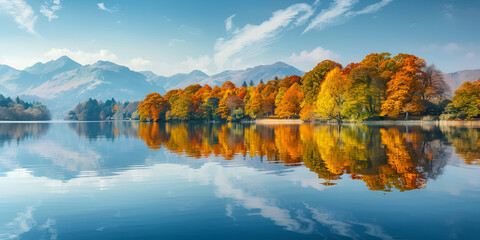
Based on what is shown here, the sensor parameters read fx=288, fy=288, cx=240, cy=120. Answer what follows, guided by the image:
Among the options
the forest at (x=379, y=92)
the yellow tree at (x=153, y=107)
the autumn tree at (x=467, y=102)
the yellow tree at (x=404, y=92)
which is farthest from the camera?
the yellow tree at (x=153, y=107)

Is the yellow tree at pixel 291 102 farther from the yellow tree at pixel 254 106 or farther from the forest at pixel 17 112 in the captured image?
the forest at pixel 17 112

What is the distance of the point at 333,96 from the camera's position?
7175 cm

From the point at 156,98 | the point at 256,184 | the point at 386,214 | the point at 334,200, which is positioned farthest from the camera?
the point at 156,98

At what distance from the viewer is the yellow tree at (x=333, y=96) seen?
2803 inches

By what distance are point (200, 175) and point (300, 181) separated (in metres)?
4.24

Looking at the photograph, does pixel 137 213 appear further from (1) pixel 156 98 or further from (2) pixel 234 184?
(1) pixel 156 98

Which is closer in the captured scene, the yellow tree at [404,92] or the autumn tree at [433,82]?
the yellow tree at [404,92]

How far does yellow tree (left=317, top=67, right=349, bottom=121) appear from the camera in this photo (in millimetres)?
71188

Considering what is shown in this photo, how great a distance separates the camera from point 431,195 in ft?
28.9

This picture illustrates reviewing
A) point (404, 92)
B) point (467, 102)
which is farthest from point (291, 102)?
point (467, 102)

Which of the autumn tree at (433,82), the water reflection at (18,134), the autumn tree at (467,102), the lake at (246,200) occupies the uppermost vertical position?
the autumn tree at (433,82)

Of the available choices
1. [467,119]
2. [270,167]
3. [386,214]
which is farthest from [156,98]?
[386,214]

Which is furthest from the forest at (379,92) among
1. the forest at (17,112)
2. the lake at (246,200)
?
the forest at (17,112)

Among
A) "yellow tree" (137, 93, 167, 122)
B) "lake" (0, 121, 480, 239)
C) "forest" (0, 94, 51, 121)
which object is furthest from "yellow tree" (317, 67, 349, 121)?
"forest" (0, 94, 51, 121)
